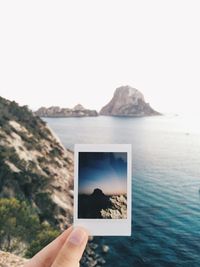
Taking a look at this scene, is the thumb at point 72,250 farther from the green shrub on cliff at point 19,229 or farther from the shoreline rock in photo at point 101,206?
the green shrub on cliff at point 19,229

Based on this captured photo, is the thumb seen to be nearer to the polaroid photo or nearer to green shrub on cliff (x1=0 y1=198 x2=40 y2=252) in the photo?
the polaroid photo

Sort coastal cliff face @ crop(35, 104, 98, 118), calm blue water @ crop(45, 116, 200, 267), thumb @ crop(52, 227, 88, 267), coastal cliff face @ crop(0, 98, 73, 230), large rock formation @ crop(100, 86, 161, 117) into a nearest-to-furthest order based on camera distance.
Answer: thumb @ crop(52, 227, 88, 267) → calm blue water @ crop(45, 116, 200, 267) → coastal cliff face @ crop(0, 98, 73, 230) → coastal cliff face @ crop(35, 104, 98, 118) → large rock formation @ crop(100, 86, 161, 117)

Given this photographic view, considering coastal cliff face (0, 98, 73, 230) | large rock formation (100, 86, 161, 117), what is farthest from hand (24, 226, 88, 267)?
large rock formation (100, 86, 161, 117)

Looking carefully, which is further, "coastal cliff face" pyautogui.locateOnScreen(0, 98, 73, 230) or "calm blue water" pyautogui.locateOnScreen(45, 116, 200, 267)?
"coastal cliff face" pyautogui.locateOnScreen(0, 98, 73, 230)

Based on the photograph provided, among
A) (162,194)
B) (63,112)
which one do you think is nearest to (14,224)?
(63,112)

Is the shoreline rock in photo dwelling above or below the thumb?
above

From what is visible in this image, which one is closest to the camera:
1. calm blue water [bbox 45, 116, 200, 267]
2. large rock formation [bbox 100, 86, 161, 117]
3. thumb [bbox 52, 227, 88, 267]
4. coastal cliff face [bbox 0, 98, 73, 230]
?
thumb [bbox 52, 227, 88, 267]

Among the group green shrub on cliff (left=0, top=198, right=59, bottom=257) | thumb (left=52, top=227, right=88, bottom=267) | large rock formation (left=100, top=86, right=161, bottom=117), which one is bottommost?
green shrub on cliff (left=0, top=198, right=59, bottom=257)
